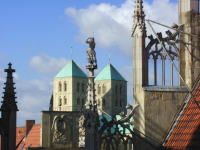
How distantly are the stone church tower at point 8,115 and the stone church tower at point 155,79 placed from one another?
182 inches

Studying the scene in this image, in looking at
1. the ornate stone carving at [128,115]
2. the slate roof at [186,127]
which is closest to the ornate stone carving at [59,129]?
the ornate stone carving at [128,115]

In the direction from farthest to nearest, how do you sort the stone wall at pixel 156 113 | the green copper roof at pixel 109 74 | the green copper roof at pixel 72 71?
the green copper roof at pixel 72 71 → the green copper roof at pixel 109 74 → the stone wall at pixel 156 113

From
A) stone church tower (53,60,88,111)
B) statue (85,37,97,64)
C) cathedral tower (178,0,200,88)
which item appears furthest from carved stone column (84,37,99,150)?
stone church tower (53,60,88,111)

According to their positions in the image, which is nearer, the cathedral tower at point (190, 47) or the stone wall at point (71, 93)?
the cathedral tower at point (190, 47)

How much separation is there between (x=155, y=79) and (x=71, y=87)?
140227 mm

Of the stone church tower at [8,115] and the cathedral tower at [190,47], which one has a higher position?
the cathedral tower at [190,47]

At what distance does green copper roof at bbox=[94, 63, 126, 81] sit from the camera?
521ft

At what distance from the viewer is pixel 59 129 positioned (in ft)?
86.0

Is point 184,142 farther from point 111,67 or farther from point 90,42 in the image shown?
point 111,67

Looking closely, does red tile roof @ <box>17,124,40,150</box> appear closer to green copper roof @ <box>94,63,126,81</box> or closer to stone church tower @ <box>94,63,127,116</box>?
stone church tower @ <box>94,63,127,116</box>

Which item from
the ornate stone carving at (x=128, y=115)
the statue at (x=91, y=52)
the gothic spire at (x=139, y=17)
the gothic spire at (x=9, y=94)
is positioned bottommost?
the ornate stone carving at (x=128, y=115)

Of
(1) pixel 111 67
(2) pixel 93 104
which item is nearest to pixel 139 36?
(2) pixel 93 104

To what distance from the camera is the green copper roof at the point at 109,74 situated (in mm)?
158700

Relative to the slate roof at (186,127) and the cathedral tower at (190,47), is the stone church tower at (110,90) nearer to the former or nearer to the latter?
the cathedral tower at (190,47)
